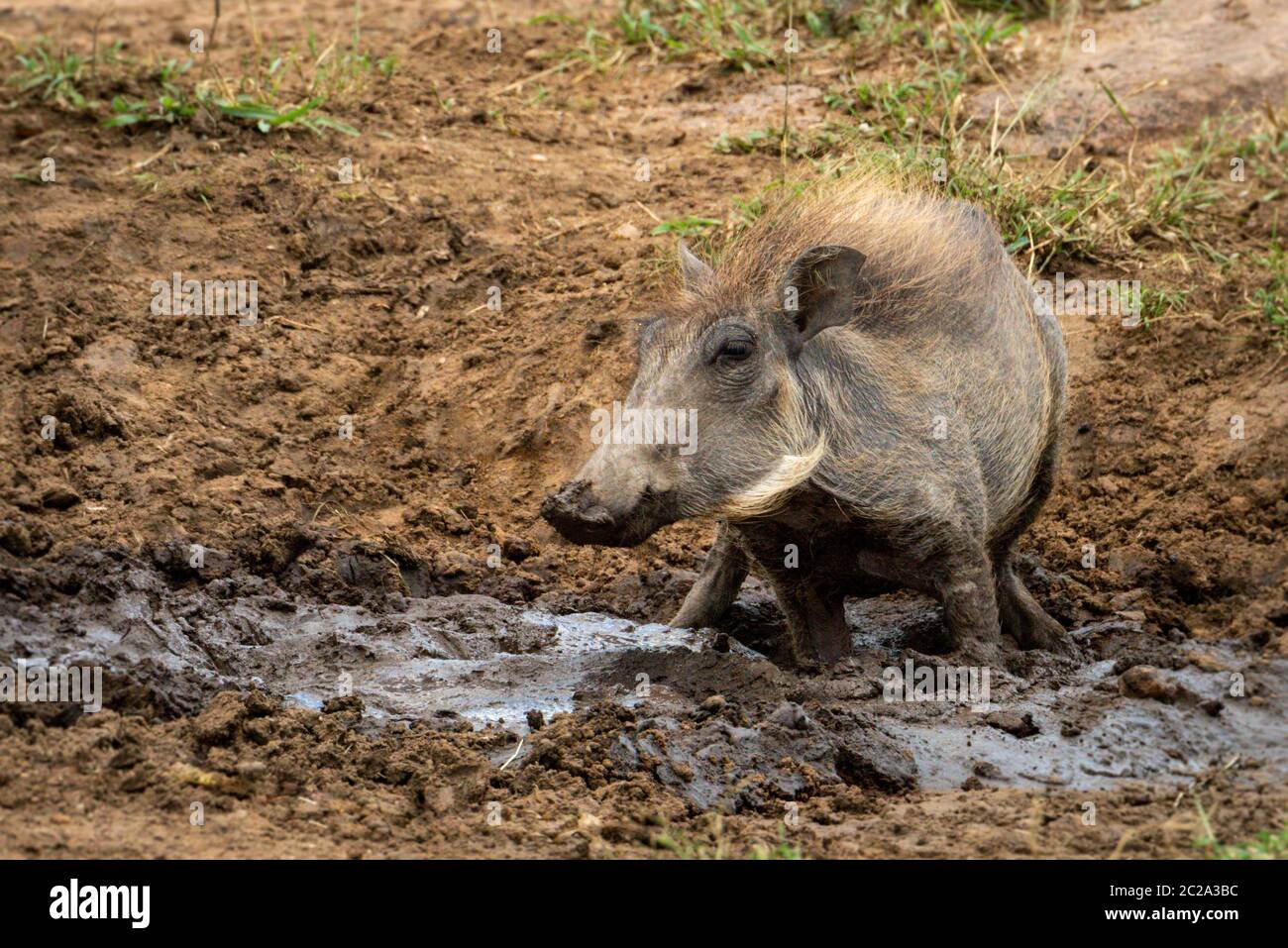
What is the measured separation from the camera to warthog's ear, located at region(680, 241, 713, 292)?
5.88 m

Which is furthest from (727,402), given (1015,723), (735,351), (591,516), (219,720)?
(219,720)

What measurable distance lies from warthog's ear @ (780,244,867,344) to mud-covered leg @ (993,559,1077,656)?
1472 mm

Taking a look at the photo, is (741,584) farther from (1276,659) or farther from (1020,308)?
(1276,659)

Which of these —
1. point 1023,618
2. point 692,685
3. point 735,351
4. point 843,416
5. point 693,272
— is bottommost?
point 692,685

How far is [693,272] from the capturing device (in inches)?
236

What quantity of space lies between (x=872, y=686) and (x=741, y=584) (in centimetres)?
111

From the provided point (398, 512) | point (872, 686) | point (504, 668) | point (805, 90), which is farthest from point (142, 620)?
point (805, 90)

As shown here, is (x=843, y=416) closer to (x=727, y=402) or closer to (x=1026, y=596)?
(x=727, y=402)

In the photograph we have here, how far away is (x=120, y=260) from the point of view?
769cm

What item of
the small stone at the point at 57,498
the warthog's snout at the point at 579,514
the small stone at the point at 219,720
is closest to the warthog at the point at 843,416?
the warthog's snout at the point at 579,514

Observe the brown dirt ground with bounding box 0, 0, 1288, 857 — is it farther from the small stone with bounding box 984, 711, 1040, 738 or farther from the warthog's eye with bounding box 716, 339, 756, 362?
the warthog's eye with bounding box 716, 339, 756, 362

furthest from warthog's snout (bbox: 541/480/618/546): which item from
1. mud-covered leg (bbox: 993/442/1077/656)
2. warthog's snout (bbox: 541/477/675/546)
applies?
mud-covered leg (bbox: 993/442/1077/656)

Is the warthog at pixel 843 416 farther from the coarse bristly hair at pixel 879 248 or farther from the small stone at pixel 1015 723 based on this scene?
the small stone at pixel 1015 723

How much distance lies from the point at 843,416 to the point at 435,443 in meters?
2.40
